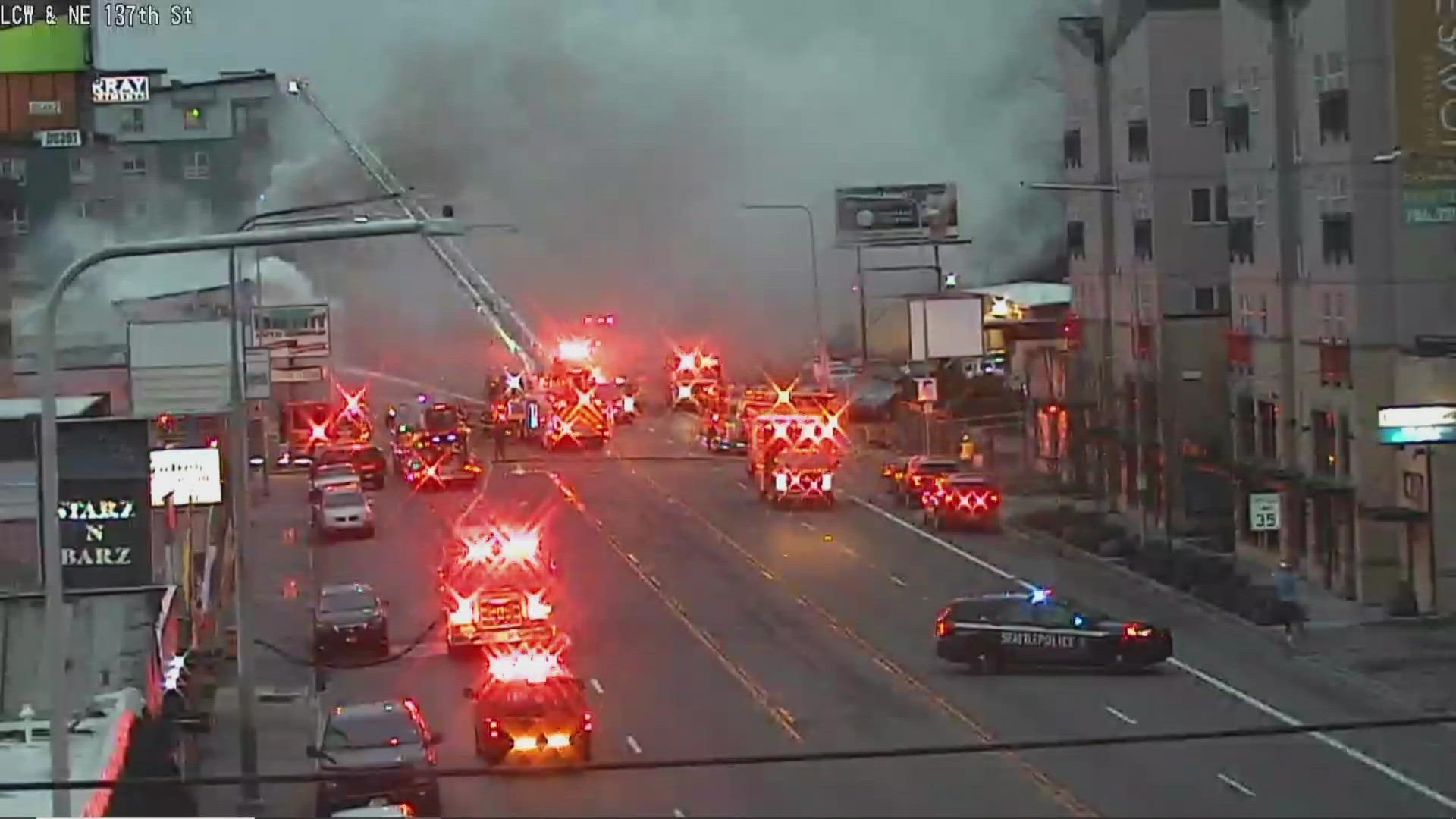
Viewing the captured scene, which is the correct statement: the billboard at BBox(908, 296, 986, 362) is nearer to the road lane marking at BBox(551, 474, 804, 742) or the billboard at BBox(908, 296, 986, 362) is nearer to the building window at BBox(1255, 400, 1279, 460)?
the road lane marking at BBox(551, 474, 804, 742)

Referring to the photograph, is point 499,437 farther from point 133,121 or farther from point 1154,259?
point 1154,259

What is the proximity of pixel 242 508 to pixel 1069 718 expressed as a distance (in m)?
7.59

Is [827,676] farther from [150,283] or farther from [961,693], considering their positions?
[150,283]

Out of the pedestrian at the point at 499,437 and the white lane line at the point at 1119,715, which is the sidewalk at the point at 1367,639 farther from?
the pedestrian at the point at 499,437

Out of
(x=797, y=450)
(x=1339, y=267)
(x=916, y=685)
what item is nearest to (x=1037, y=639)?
(x=916, y=685)

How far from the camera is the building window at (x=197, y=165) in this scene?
60.6 metres

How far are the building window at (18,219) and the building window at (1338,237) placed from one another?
3020 cm

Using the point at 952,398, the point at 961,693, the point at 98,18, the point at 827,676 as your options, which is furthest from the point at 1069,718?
the point at 952,398

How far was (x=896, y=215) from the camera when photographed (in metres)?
61.4

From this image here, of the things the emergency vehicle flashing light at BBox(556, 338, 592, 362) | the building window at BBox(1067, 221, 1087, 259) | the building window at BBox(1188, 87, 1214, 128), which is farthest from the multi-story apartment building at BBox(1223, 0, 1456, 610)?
the emergency vehicle flashing light at BBox(556, 338, 592, 362)

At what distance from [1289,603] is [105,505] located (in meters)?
14.1

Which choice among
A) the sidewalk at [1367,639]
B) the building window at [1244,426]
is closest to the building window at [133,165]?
the building window at [1244,426]

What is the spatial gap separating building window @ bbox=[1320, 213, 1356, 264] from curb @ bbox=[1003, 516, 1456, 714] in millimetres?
5428

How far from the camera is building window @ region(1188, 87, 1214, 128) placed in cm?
4525
